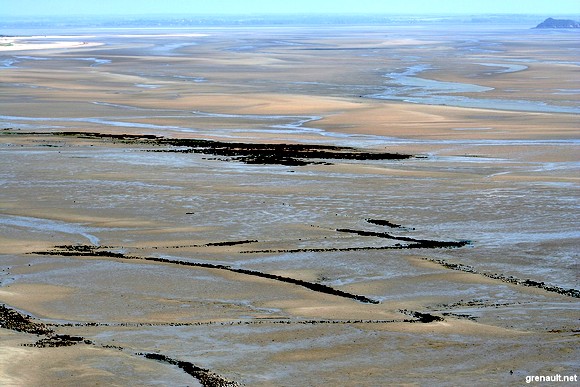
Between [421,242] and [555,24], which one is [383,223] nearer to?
[421,242]

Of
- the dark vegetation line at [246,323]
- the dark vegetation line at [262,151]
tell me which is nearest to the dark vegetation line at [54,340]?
the dark vegetation line at [246,323]

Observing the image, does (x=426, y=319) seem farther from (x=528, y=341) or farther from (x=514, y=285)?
(x=514, y=285)

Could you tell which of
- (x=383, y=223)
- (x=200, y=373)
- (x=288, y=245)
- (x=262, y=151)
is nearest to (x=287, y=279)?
(x=288, y=245)

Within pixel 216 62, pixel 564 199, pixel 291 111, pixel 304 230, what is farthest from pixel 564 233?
pixel 216 62

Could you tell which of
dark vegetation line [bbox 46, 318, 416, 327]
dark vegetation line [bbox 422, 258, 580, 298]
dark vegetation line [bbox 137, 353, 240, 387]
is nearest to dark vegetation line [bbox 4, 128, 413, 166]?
dark vegetation line [bbox 422, 258, 580, 298]

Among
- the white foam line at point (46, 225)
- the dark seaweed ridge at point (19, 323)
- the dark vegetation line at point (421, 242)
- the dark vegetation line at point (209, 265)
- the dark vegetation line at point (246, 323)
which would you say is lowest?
the white foam line at point (46, 225)

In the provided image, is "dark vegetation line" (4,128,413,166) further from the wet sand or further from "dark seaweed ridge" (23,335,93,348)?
"dark seaweed ridge" (23,335,93,348)

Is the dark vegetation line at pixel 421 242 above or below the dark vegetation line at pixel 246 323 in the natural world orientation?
below

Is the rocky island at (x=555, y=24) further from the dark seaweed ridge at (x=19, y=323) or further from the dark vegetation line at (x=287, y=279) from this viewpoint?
the dark seaweed ridge at (x=19, y=323)
